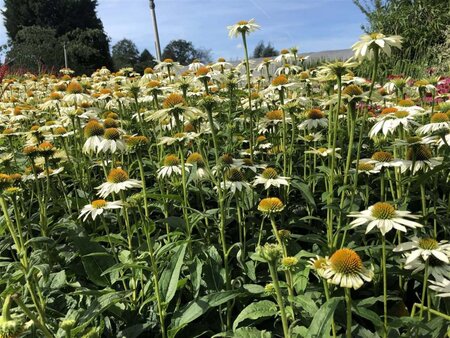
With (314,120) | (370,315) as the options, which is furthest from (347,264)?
(314,120)

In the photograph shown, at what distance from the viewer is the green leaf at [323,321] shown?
1377mm

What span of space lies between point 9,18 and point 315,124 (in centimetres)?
4175

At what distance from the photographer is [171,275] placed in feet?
5.98

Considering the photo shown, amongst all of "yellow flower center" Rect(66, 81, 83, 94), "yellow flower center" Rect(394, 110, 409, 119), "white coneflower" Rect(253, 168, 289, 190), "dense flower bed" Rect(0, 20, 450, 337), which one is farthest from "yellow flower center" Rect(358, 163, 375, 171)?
"yellow flower center" Rect(66, 81, 83, 94)

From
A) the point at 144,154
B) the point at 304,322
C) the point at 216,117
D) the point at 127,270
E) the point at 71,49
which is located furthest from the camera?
the point at 71,49

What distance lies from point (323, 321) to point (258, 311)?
0.30 m

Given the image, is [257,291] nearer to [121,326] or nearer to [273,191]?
[121,326]

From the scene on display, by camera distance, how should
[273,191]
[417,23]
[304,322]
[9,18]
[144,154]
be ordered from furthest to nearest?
[9,18]
[417,23]
[144,154]
[273,191]
[304,322]

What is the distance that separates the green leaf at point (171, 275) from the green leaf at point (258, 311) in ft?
1.08

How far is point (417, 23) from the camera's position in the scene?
Result: 386 inches

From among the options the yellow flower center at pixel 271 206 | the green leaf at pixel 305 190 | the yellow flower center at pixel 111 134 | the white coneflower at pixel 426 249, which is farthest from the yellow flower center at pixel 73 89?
the white coneflower at pixel 426 249

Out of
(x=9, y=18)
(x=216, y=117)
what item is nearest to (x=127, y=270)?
(x=216, y=117)

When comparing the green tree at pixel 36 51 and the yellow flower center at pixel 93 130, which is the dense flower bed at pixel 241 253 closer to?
the yellow flower center at pixel 93 130

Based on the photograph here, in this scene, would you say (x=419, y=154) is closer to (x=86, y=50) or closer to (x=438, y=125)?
(x=438, y=125)
